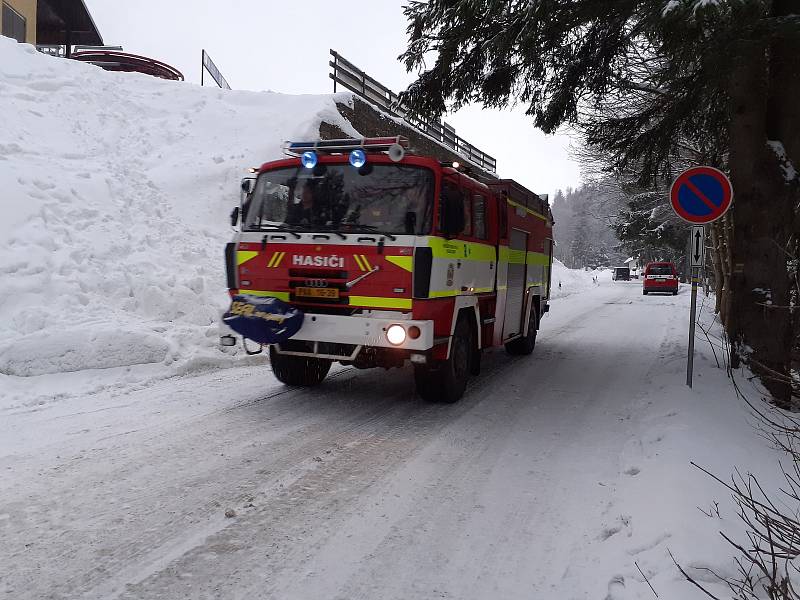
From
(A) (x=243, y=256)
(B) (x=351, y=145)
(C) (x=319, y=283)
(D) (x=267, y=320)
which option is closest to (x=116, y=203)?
(A) (x=243, y=256)

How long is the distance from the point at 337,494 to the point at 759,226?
19.5ft

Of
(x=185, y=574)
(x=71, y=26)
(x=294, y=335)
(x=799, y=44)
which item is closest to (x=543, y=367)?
(x=294, y=335)

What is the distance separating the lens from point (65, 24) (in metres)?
32.4

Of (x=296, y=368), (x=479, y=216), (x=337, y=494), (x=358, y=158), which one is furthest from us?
(x=479, y=216)

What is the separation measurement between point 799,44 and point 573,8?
2266 millimetres

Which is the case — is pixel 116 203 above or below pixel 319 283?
above

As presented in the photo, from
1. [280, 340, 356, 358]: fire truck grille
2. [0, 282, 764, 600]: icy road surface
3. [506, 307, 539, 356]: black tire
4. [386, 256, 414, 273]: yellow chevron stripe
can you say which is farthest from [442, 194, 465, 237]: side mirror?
[506, 307, 539, 356]: black tire

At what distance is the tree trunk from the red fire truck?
10.7 ft

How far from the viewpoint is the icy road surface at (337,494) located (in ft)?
10.6

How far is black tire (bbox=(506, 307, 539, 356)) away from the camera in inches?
427

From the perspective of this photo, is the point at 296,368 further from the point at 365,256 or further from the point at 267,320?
the point at 365,256

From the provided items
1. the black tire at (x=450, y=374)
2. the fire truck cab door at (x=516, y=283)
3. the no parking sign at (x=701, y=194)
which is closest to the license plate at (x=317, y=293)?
the black tire at (x=450, y=374)

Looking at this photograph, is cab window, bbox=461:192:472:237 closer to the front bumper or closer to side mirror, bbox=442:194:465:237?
side mirror, bbox=442:194:465:237

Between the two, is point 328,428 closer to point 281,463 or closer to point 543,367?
point 281,463
